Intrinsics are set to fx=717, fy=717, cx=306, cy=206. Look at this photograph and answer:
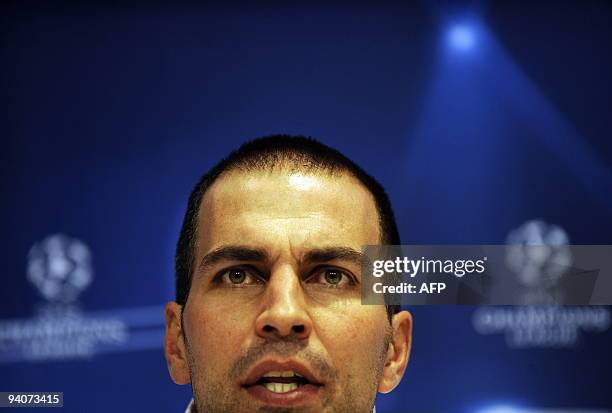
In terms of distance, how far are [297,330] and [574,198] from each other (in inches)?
56.2

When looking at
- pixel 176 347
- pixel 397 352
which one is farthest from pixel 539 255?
pixel 176 347

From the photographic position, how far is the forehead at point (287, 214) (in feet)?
7.32

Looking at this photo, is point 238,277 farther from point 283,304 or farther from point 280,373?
point 280,373

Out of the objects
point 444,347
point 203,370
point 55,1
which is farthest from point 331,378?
point 55,1

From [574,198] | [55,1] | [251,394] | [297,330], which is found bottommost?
[251,394]

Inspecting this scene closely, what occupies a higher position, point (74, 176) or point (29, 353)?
point (74, 176)

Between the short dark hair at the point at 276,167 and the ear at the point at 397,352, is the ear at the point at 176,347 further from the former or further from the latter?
the ear at the point at 397,352

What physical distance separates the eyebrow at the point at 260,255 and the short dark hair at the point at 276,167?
0.17 meters

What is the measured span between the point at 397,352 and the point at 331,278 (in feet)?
1.45

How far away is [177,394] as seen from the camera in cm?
278

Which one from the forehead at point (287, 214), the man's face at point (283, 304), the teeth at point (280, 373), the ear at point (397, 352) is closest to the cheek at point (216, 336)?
the man's face at point (283, 304)

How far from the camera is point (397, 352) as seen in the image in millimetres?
2492

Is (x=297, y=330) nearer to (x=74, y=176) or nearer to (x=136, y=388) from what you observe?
(x=136, y=388)

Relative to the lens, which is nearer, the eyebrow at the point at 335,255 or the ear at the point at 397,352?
the eyebrow at the point at 335,255
